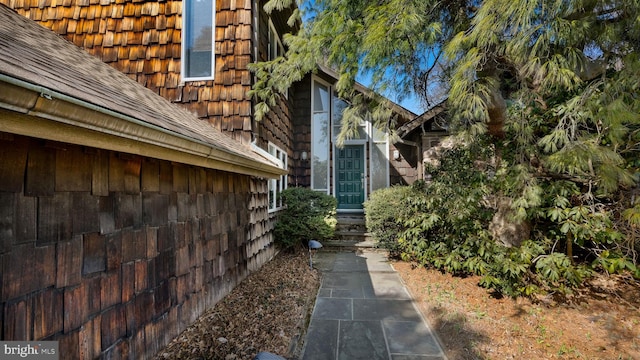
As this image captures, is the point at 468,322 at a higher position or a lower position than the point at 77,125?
lower

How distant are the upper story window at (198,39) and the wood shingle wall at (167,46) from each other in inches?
4.5

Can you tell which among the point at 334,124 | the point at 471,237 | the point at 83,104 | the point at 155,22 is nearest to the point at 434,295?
the point at 471,237

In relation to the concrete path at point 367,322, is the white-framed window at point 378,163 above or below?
above

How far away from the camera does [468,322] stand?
3490mm

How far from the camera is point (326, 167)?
9031 millimetres

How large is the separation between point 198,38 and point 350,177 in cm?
569

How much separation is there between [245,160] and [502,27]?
3.27 metres

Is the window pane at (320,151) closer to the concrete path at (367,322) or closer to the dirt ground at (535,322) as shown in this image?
the concrete path at (367,322)

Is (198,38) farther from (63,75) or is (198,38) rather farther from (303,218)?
(303,218)

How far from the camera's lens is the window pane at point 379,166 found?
8945 mm

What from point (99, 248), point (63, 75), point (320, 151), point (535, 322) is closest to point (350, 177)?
Result: point (320, 151)

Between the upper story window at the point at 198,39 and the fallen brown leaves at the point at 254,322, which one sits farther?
the upper story window at the point at 198,39

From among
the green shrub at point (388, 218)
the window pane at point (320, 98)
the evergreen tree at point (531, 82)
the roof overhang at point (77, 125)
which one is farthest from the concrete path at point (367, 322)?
the window pane at point (320, 98)

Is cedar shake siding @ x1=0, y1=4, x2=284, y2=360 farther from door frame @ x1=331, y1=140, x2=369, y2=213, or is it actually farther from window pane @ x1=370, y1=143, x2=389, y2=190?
window pane @ x1=370, y1=143, x2=389, y2=190
